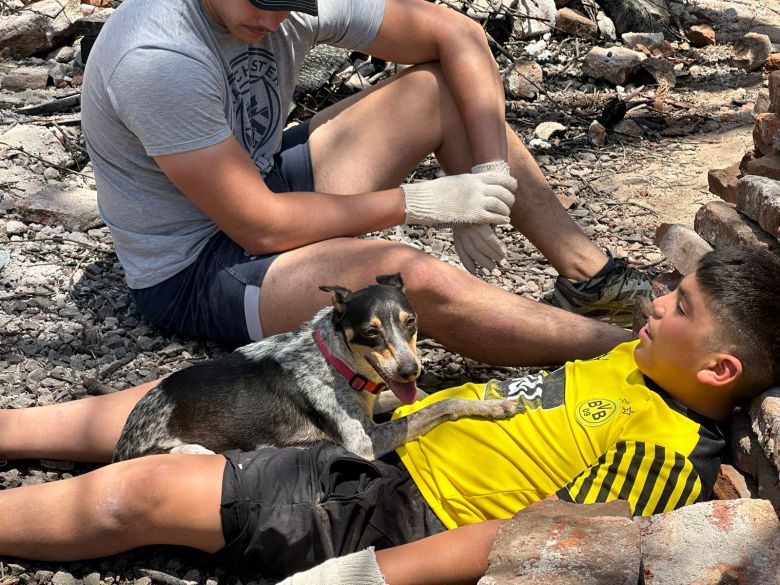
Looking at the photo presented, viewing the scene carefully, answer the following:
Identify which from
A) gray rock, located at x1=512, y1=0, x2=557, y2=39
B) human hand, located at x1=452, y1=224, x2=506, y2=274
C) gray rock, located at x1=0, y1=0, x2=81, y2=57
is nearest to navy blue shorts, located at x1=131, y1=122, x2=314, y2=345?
human hand, located at x1=452, y1=224, x2=506, y2=274

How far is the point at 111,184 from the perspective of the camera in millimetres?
3648

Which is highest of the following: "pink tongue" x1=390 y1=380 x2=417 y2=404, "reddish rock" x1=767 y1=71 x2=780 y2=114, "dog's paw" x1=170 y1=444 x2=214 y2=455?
"reddish rock" x1=767 y1=71 x2=780 y2=114

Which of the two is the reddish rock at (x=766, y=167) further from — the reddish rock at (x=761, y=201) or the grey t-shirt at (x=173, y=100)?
the grey t-shirt at (x=173, y=100)

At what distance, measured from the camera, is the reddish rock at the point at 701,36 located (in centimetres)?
783

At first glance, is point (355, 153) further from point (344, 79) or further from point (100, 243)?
point (344, 79)

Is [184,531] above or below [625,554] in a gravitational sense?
below

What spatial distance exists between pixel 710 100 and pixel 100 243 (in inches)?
175

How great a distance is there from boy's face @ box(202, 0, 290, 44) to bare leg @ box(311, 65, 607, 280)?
787 millimetres

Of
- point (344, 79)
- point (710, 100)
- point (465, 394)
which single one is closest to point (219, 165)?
point (465, 394)

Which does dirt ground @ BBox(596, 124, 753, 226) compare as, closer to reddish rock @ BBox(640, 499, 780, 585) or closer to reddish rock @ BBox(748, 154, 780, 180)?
reddish rock @ BBox(748, 154, 780, 180)

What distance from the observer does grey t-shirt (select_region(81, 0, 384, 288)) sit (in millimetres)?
3268

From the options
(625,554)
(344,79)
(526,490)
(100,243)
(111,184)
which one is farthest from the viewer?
(344,79)

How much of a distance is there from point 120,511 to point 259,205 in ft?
4.07

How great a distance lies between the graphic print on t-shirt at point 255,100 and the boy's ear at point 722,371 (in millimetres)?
2049
